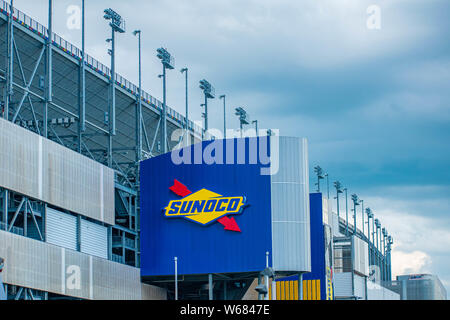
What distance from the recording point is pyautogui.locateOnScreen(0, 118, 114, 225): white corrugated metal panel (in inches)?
2677

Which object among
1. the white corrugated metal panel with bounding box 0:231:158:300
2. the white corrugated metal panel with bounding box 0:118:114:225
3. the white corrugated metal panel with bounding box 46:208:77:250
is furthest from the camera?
the white corrugated metal panel with bounding box 46:208:77:250

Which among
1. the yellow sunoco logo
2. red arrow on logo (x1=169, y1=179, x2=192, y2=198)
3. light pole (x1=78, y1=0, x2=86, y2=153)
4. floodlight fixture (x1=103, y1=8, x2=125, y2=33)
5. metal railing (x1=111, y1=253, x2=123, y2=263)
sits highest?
floodlight fixture (x1=103, y1=8, x2=125, y2=33)

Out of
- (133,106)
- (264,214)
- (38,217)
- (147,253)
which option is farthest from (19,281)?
(133,106)

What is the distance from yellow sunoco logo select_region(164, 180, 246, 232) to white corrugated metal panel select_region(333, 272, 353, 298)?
4826cm

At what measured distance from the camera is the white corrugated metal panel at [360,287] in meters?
127

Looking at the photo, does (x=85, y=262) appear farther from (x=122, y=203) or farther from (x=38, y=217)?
(x=122, y=203)

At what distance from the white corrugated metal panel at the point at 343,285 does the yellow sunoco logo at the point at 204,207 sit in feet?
158

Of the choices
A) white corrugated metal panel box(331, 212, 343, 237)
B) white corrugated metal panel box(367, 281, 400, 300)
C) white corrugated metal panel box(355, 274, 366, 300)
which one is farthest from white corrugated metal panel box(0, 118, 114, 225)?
white corrugated metal panel box(367, 281, 400, 300)

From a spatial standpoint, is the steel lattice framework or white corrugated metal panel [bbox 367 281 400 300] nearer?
the steel lattice framework

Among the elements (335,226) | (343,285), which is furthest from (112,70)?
(335,226)

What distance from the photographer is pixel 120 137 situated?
363 ft

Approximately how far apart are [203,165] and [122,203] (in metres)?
14.1

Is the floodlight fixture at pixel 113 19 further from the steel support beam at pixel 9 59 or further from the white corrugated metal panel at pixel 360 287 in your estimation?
the white corrugated metal panel at pixel 360 287

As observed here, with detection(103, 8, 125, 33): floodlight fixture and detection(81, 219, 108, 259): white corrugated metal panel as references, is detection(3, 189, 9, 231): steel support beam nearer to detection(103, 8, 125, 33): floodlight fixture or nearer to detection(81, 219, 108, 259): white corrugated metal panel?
detection(81, 219, 108, 259): white corrugated metal panel
